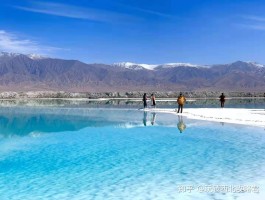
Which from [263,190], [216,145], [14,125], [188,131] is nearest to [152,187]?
[263,190]

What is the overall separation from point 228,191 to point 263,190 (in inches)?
32.2

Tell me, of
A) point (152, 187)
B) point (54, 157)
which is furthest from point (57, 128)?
point (152, 187)

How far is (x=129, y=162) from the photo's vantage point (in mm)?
14188

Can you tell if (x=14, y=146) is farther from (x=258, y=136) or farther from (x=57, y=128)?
(x=258, y=136)

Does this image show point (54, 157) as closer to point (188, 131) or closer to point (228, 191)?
point (228, 191)

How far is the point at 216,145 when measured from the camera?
1742 cm

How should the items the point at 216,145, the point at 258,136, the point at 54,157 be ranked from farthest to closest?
the point at 258,136, the point at 216,145, the point at 54,157

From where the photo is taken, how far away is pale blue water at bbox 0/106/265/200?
416 inches

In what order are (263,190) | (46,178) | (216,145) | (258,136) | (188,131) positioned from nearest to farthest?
(263,190) → (46,178) → (216,145) → (258,136) → (188,131)

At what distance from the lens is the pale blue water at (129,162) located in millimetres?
10570

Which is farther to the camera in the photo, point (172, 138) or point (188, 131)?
point (188, 131)

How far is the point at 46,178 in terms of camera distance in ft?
39.6

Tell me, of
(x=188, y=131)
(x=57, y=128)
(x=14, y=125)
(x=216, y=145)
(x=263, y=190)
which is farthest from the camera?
(x=14, y=125)

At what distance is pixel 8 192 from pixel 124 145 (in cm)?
808
